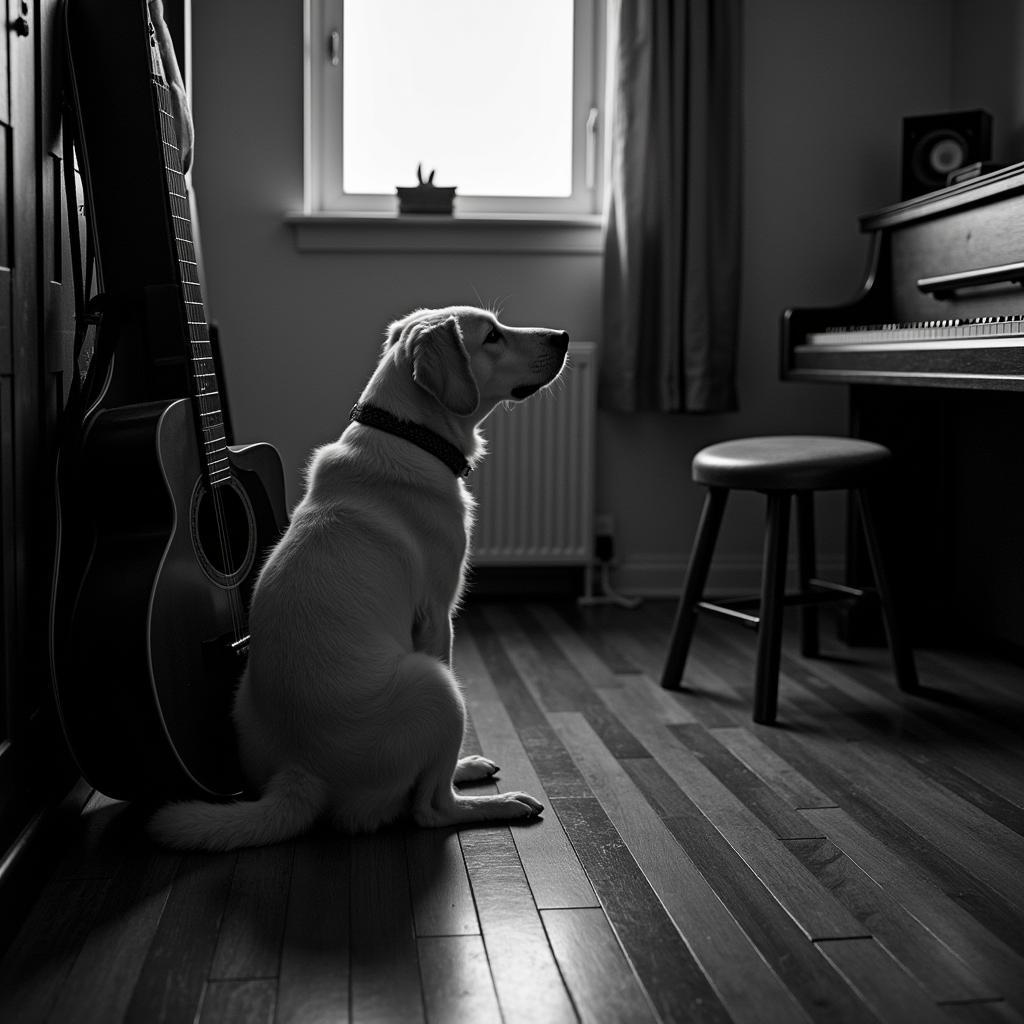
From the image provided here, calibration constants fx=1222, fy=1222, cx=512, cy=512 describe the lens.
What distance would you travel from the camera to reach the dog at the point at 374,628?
182cm

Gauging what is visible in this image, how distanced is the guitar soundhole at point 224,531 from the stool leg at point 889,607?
1.41m

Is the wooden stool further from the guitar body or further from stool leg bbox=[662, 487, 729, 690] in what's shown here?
the guitar body

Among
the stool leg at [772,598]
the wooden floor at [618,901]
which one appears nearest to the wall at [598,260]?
the stool leg at [772,598]

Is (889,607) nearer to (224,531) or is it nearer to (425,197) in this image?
(224,531)

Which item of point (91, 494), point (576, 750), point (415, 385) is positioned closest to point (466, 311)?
point (415, 385)

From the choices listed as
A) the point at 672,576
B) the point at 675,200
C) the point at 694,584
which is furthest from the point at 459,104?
the point at 694,584

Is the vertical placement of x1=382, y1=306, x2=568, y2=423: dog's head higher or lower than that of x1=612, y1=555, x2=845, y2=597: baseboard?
higher

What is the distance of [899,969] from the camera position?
59.1 inches

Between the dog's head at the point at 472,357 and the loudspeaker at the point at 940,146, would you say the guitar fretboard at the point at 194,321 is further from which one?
the loudspeaker at the point at 940,146

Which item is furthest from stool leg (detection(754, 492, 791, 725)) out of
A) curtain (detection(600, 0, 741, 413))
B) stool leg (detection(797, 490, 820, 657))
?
curtain (detection(600, 0, 741, 413))

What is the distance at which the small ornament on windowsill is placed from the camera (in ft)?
12.4

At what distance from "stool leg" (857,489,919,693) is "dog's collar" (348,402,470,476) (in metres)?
1.17

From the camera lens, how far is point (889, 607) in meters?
2.82

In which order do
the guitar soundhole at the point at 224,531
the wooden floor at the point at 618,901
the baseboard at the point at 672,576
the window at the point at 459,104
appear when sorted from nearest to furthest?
1. the wooden floor at the point at 618,901
2. the guitar soundhole at the point at 224,531
3. the window at the point at 459,104
4. the baseboard at the point at 672,576
